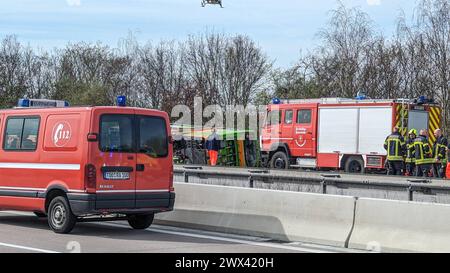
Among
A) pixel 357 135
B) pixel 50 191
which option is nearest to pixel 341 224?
pixel 50 191

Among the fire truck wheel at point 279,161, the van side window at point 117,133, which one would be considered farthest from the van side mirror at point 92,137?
the fire truck wheel at point 279,161

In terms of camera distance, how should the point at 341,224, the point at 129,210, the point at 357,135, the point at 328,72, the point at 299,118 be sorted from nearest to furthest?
the point at 341,224 < the point at 129,210 < the point at 357,135 < the point at 299,118 < the point at 328,72

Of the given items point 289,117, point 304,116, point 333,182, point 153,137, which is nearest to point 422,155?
point 333,182

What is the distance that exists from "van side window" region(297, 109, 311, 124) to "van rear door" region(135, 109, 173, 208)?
1557 cm

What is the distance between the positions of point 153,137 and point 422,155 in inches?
430

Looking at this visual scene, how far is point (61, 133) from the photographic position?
11.9m

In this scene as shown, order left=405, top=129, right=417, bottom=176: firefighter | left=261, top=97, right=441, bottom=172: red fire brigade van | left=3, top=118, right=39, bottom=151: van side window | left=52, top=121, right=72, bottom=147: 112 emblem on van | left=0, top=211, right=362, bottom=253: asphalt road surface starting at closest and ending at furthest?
1. left=0, top=211, right=362, bottom=253: asphalt road surface
2. left=52, top=121, right=72, bottom=147: 112 emblem on van
3. left=3, top=118, right=39, bottom=151: van side window
4. left=405, top=129, right=417, bottom=176: firefighter
5. left=261, top=97, right=441, bottom=172: red fire brigade van

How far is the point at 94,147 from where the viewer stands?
451 inches

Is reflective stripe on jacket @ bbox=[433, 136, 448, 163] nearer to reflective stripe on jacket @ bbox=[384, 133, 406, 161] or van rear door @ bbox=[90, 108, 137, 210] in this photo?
Result: reflective stripe on jacket @ bbox=[384, 133, 406, 161]

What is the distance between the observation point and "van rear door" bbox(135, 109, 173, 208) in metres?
12.0

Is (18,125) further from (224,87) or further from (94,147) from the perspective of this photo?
(224,87)

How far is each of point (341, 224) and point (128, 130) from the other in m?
3.86

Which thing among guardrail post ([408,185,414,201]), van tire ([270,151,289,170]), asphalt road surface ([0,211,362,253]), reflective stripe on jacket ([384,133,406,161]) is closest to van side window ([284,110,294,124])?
van tire ([270,151,289,170])

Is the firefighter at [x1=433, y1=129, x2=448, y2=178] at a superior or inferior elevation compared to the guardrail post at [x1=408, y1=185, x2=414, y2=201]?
superior
